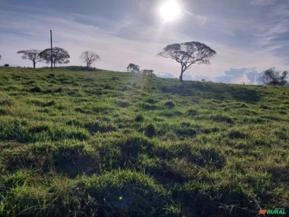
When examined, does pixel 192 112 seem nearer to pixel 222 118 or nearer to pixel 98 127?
pixel 222 118

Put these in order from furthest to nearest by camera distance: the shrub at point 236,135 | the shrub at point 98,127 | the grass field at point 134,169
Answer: the shrub at point 236,135 → the shrub at point 98,127 → the grass field at point 134,169

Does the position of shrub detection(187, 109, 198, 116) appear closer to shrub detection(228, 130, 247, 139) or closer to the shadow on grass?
shrub detection(228, 130, 247, 139)

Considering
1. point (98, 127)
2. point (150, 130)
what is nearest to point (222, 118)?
point (150, 130)

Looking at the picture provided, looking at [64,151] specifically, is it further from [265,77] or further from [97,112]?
[265,77]

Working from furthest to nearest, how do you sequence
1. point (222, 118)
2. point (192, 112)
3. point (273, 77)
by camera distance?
1. point (273, 77)
2. point (192, 112)
3. point (222, 118)

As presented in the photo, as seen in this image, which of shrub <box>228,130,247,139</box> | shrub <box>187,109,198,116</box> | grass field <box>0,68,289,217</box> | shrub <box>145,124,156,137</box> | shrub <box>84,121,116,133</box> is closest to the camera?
grass field <box>0,68,289,217</box>

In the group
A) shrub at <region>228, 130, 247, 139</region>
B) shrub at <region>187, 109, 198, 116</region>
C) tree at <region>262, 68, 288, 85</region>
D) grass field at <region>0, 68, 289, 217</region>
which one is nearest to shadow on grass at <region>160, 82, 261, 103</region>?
shrub at <region>187, 109, 198, 116</region>

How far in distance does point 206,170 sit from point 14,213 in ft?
13.1

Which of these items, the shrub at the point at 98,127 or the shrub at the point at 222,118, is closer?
the shrub at the point at 98,127

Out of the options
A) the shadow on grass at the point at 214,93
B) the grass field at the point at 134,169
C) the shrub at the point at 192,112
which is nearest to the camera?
the grass field at the point at 134,169

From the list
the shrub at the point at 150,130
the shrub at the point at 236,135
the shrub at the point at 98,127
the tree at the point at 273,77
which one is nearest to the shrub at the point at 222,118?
the shrub at the point at 236,135

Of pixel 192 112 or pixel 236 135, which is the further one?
pixel 192 112

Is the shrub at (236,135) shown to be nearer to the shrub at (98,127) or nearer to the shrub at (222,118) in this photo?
the shrub at (222,118)

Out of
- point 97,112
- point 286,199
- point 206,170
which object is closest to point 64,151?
point 206,170
